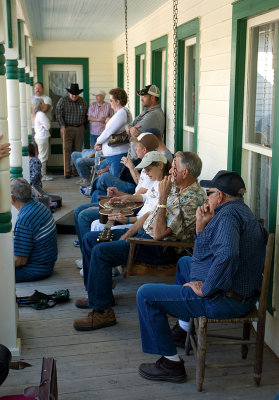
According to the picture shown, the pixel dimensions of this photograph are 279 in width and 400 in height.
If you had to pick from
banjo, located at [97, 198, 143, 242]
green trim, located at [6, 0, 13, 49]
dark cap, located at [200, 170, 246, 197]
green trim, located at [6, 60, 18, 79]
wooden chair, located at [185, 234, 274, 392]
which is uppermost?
green trim, located at [6, 0, 13, 49]

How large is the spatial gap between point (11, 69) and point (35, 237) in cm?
182

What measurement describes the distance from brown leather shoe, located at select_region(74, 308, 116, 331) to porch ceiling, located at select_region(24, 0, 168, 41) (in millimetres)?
4223

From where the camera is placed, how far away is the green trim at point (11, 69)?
508 cm

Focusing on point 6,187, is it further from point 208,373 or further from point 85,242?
point 208,373

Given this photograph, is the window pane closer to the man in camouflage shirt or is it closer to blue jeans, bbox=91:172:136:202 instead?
the man in camouflage shirt

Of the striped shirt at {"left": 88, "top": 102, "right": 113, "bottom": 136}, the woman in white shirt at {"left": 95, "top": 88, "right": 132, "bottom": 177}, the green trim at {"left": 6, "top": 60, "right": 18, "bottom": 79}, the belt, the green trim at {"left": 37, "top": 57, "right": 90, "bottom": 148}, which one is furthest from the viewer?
the green trim at {"left": 37, "top": 57, "right": 90, "bottom": 148}

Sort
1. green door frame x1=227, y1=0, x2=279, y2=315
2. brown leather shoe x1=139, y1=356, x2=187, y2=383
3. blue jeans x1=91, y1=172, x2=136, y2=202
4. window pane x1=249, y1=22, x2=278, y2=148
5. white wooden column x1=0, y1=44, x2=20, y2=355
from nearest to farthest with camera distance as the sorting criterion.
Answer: brown leather shoe x1=139, y1=356, x2=187, y2=383, white wooden column x1=0, y1=44, x2=20, y2=355, window pane x1=249, y1=22, x2=278, y2=148, green door frame x1=227, y1=0, x2=279, y2=315, blue jeans x1=91, y1=172, x2=136, y2=202

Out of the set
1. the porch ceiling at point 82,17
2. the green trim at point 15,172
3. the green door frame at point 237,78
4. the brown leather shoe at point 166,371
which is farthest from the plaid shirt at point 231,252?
the porch ceiling at point 82,17

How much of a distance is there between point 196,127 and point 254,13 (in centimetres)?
180

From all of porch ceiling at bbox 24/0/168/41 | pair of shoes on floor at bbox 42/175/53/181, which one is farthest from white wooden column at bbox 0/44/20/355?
pair of shoes on floor at bbox 42/175/53/181

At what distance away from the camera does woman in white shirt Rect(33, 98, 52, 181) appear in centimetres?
1033

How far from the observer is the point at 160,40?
22.9ft

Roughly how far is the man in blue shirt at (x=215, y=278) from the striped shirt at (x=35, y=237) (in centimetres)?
164

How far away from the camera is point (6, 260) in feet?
10.9
